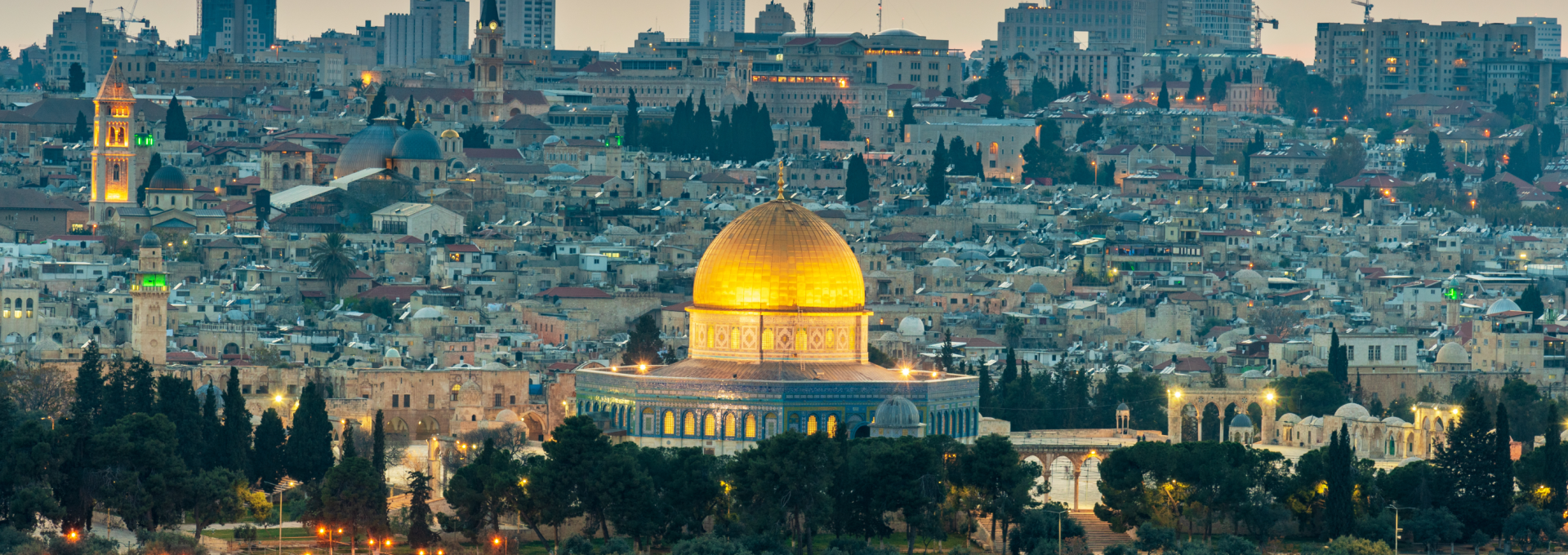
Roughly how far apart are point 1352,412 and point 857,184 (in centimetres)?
5201

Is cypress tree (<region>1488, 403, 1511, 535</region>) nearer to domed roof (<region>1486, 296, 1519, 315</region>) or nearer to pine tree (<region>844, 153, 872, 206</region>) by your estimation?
domed roof (<region>1486, 296, 1519, 315</region>)

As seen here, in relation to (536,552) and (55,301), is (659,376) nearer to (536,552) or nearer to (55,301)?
(536,552)

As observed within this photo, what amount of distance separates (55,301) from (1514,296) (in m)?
43.0

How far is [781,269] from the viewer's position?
72688mm

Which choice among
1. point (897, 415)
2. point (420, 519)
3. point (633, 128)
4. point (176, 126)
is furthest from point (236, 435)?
point (633, 128)

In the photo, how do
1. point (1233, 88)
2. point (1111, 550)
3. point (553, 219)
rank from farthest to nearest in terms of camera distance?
1. point (1233, 88)
2. point (553, 219)
3. point (1111, 550)

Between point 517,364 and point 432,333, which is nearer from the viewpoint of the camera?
point 517,364

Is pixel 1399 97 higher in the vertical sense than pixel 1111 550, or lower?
higher

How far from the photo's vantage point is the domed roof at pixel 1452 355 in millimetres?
93188

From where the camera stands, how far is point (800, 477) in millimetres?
62000

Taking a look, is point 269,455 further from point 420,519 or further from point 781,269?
point 781,269

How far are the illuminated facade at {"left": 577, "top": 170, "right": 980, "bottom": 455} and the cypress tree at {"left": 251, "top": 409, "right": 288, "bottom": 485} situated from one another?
6710 mm

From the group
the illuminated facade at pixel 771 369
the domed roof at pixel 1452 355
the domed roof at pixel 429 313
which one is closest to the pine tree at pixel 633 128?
the domed roof at pixel 429 313

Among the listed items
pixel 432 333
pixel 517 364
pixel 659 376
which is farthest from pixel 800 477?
pixel 432 333
